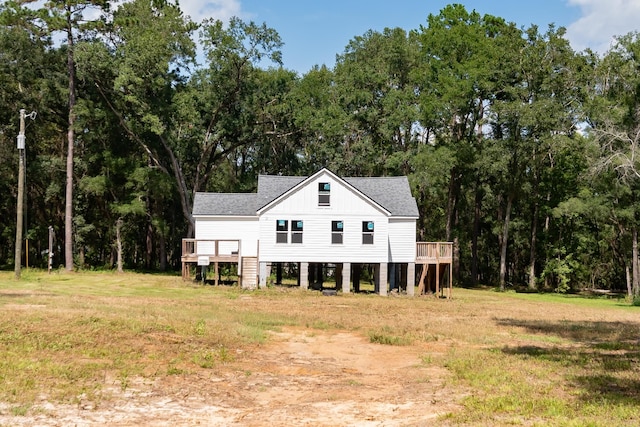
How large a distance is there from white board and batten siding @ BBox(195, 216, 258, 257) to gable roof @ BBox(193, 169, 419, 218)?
46 cm

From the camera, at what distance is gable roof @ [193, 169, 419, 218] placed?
4041 cm

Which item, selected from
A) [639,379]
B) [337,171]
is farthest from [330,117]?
[639,379]

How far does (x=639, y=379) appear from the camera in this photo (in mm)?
12961

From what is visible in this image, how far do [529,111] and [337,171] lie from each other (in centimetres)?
1636

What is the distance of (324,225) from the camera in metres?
39.0

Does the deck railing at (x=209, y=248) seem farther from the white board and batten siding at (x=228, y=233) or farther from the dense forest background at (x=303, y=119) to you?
the dense forest background at (x=303, y=119)

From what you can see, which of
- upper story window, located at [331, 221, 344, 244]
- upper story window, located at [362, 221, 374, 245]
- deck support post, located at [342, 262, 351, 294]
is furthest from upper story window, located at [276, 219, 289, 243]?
upper story window, located at [362, 221, 374, 245]

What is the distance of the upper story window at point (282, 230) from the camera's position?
39.0 meters

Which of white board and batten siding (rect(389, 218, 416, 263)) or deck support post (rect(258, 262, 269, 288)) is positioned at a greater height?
white board and batten siding (rect(389, 218, 416, 263))

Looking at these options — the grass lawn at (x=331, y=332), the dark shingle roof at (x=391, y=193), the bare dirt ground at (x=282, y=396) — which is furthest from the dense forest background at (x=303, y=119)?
the bare dirt ground at (x=282, y=396)

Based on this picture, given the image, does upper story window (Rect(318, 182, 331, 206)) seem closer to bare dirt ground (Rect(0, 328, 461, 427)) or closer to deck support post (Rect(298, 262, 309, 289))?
deck support post (Rect(298, 262, 309, 289))

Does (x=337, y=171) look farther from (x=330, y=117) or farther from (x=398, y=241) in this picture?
(x=398, y=241)

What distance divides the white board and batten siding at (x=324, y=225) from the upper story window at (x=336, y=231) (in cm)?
17

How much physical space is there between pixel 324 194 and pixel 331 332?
756 inches
